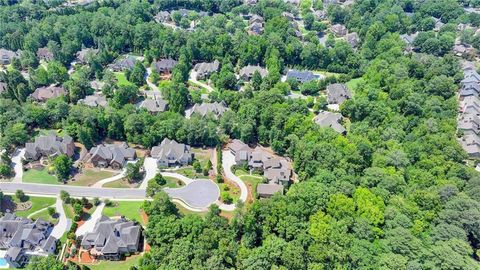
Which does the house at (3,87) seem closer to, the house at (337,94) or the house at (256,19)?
the house at (337,94)

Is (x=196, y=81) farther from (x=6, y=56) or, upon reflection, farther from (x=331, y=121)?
(x=6, y=56)

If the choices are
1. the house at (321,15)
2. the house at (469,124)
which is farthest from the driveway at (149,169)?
the house at (321,15)

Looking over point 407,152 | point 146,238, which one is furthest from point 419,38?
point 146,238

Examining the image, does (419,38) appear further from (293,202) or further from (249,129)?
(293,202)

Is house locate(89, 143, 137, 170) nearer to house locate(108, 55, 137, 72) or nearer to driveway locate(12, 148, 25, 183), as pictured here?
driveway locate(12, 148, 25, 183)

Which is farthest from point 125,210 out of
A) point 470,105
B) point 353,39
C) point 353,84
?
point 353,39
